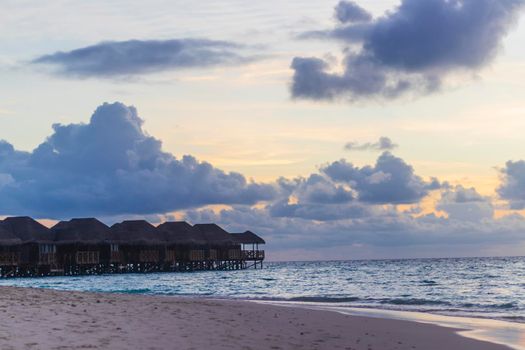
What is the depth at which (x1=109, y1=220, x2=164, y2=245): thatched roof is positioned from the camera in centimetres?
7669

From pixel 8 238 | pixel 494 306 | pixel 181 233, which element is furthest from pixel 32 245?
pixel 494 306

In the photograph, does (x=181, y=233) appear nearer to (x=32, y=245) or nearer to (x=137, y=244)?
(x=137, y=244)

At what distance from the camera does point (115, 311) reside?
1833 centimetres

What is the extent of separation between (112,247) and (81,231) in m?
4.61

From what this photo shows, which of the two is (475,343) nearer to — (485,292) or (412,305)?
(412,305)

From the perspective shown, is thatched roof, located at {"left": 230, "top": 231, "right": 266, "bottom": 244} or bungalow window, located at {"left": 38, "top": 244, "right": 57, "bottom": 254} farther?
thatched roof, located at {"left": 230, "top": 231, "right": 266, "bottom": 244}

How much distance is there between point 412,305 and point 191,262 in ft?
186

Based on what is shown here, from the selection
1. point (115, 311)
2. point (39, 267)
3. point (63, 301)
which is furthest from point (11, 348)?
point (39, 267)

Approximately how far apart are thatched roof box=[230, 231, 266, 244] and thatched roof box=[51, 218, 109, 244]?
2046 centimetres

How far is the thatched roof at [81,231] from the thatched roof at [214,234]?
1568 centimetres

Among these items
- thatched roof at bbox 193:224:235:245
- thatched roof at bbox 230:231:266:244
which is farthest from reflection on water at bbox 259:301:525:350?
thatched roof at bbox 230:231:266:244

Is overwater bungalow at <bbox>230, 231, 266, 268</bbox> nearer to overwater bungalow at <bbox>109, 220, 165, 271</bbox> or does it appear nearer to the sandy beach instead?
overwater bungalow at <bbox>109, 220, 165, 271</bbox>

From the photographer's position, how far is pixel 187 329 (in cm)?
1535

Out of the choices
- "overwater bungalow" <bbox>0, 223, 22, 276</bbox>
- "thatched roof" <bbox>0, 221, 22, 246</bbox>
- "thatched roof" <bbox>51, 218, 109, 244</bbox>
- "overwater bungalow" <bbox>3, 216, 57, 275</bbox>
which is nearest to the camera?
"thatched roof" <bbox>0, 221, 22, 246</bbox>
